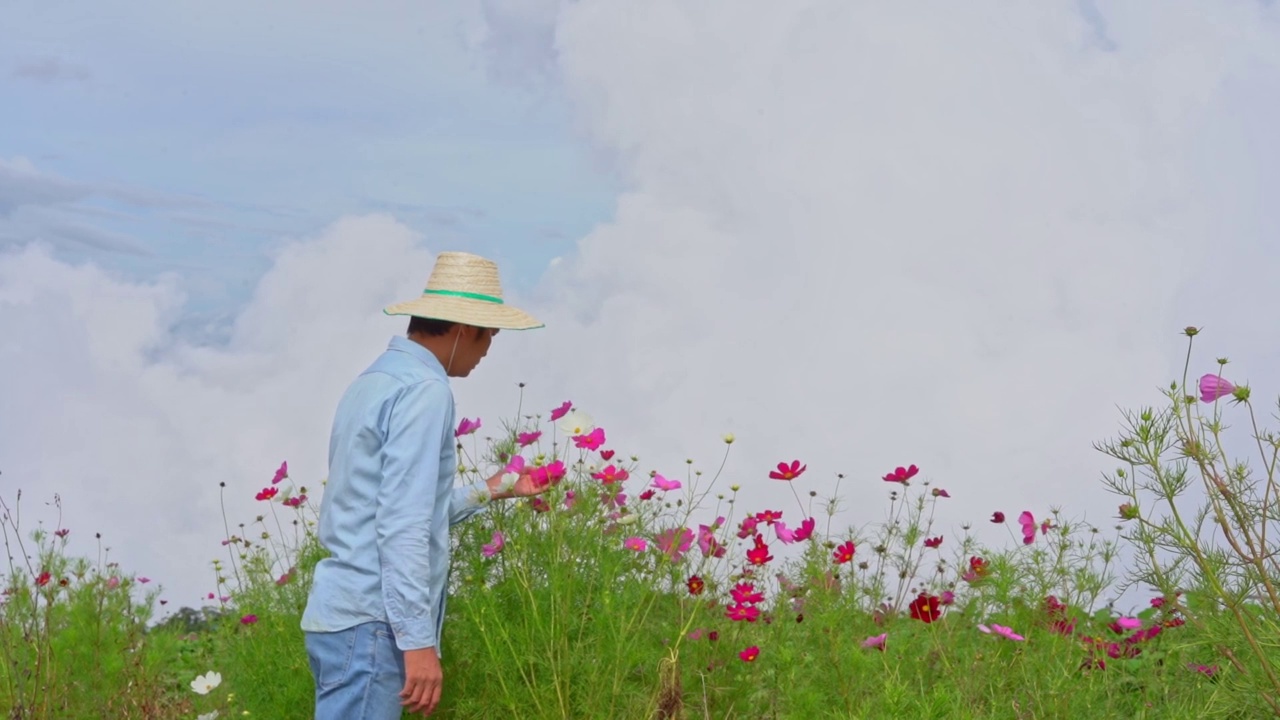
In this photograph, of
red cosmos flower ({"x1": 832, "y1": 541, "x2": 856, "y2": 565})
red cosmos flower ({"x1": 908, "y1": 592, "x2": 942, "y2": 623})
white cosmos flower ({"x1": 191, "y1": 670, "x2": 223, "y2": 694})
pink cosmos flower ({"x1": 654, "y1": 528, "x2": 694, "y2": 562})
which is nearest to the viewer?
red cosmos flower ({"x1": 908, "y1": 592, "x2": 942, "y2": 623})

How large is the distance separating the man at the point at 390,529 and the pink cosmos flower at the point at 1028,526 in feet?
6.73

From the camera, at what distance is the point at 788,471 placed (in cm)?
455

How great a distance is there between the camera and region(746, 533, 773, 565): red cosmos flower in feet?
14.4

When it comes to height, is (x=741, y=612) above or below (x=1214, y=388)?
below

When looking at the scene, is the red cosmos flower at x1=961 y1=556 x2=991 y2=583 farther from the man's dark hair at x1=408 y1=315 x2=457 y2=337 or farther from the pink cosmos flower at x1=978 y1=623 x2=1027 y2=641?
the man's dark hair at x1=408 y1=315 x2=457 y2=337

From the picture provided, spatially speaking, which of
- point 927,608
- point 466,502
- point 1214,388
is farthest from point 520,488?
point 1214,388

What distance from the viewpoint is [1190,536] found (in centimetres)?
347

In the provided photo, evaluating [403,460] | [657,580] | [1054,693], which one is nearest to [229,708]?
[657,580]

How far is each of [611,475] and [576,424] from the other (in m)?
0.19

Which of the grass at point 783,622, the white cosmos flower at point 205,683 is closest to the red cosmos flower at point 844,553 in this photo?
the grass at point 783,622

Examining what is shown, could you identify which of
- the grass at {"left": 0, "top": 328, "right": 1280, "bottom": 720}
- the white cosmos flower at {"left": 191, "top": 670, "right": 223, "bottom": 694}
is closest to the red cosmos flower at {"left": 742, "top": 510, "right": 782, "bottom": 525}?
the grass at {"left": 0, "top": 328, "right": 1280, "bottom": 720}

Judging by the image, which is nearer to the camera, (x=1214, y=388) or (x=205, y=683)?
(x=1214, y=388)

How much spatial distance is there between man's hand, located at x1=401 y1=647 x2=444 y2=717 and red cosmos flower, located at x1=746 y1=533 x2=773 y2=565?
5.36 ft

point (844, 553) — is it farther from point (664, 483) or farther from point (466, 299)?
point (466, 299)
